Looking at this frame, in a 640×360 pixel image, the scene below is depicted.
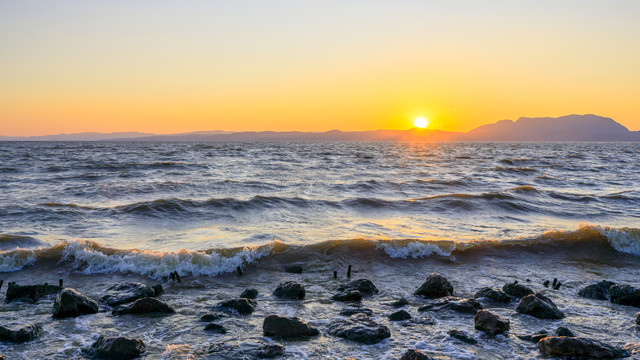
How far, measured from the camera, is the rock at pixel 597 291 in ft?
25.8

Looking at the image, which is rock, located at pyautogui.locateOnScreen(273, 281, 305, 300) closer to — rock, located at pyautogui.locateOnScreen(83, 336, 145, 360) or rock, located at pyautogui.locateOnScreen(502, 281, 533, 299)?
rock, located at pyautogui.locateOnScreen(83, 336, 145, 360)

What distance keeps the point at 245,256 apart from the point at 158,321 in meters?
3.80

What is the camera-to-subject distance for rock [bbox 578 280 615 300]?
786 cm

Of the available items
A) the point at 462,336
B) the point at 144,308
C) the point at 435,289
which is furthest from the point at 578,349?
the point at 144,308

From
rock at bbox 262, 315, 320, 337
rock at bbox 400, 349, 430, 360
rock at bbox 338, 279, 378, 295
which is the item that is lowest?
rock at bbox 338, 279, 378, 295

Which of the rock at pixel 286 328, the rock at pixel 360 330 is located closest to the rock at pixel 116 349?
the rock at pixel 286 328

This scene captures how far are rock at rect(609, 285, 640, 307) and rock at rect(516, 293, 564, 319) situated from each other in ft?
4.94

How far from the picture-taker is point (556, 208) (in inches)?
751

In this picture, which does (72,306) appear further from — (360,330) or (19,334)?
(360,330)

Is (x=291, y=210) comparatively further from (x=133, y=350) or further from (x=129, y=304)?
(x=133, y=350)

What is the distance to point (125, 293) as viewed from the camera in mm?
7562

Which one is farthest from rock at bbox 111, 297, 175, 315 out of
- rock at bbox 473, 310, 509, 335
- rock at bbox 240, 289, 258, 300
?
rock at bbox 473, 310, 509, 335

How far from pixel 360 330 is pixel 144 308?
3.55m

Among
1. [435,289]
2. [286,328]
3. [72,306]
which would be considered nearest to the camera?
[286,328]
